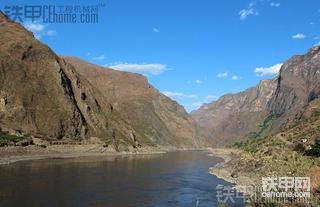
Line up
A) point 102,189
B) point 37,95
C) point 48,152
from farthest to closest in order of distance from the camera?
point 37,95 < point 48,152 < point 102,189

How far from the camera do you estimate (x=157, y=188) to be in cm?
6325

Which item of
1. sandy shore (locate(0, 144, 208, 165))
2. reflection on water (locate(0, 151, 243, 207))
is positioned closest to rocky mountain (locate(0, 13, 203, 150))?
sandy shore (locate(0, 144, 208, 165))

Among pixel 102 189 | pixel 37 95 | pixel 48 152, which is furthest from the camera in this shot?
pixel 37 95

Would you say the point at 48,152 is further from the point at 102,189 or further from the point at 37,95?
the point at 102,189

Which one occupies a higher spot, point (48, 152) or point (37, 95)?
point (37, 95)

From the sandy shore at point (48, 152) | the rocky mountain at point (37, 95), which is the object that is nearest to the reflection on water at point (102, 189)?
the sandy shore at point (48, 152)

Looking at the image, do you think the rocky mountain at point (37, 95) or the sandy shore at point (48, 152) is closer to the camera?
the sandy shore at point (48, 152)

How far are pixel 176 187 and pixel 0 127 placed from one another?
77824 millimetres

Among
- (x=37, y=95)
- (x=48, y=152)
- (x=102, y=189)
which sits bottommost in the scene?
(x=102, y=189)

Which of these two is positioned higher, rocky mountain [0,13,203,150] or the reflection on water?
rocky mountain [0,13,203,150]

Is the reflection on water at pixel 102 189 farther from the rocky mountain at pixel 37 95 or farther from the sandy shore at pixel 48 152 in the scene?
the rocky mountain at pixel 37 95

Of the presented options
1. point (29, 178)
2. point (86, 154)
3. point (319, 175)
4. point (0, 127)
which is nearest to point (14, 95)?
point (0, 127)

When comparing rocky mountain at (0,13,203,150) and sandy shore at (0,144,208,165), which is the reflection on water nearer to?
sandy shore at (0,144,208,165)

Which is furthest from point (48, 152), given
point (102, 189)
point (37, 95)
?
point (102, 189)
